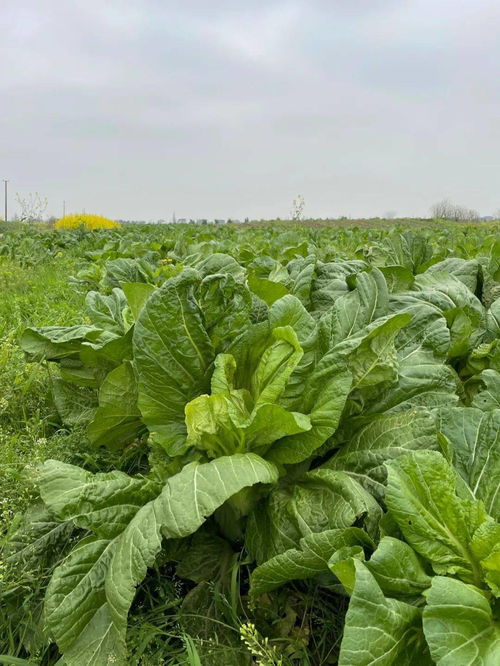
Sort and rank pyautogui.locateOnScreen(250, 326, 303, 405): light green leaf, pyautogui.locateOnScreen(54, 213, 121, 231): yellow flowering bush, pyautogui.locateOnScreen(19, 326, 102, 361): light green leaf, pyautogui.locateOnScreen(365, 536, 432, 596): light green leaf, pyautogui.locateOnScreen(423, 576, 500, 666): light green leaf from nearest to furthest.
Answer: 1. pyautogui.locateOnScreen(423, 576, 500, 666): light green leaf
2. pyautogui.locateOnScreen(365, 536, 432, 596): light green leaf
3. pyautogui.locateOnScreen(250, 326, 303, 405): light green leaf
4. pyautogui.locateOnScreen(19, 326, 102, 361): light green leaf
5. pyautogui.locateOnScreen(54, 213, 121, 231): yellow flowering bush

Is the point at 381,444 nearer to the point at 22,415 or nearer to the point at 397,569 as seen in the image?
the point at 397,569

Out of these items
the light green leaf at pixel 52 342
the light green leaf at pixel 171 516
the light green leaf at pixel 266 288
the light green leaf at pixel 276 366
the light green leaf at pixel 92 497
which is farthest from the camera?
the light green leaf at pixel 52 342

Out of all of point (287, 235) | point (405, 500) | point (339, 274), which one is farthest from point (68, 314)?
point (405, 500)

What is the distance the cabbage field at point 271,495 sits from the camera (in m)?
1.40

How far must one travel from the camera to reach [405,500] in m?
1.43

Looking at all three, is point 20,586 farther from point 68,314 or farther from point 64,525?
point 68,314

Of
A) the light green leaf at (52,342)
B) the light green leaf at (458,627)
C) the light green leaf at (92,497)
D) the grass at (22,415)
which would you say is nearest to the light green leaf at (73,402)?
the grass at (22,415)

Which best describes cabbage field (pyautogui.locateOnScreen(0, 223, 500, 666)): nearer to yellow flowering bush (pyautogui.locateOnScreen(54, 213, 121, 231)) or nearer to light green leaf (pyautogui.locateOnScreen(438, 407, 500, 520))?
light green leaf (pyautogui.locateOnScreen(438, 407, 500, 520))

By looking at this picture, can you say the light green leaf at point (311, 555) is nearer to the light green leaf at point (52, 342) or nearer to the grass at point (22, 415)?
the grass at point (22, 415)

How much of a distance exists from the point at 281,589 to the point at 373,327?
945 mm

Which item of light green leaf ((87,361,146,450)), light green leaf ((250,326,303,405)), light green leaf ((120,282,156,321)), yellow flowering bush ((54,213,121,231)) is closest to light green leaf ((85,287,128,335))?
light green leaf ((120,282,156,321))

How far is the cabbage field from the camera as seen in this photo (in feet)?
4.60


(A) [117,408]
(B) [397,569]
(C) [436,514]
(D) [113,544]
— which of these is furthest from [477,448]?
(A) [117,408]

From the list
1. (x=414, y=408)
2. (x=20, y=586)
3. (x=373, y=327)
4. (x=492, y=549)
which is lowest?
(x=20, y=586)
